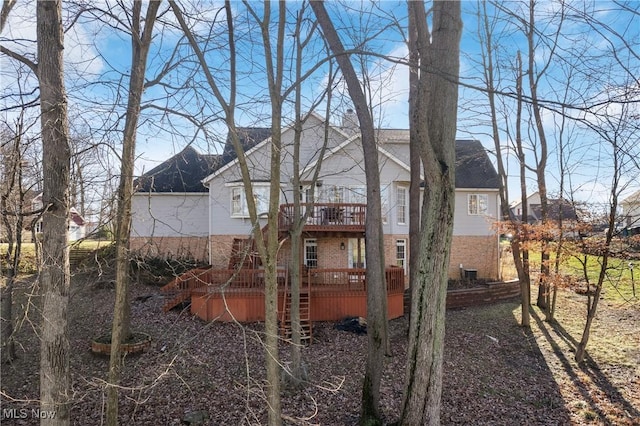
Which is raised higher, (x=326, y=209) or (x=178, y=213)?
(x=178, y=213)

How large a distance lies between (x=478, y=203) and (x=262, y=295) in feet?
41.4

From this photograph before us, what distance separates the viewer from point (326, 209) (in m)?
15.6

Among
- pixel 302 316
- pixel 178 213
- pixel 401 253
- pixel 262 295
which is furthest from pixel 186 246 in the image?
pixel 401 253

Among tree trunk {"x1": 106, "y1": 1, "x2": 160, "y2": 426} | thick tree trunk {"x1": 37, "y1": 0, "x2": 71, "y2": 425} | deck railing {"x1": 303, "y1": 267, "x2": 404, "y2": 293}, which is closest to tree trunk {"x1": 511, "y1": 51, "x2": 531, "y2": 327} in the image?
deck railing {"x1": 303, "y1": 267, "x2": 404, "y2": 293}

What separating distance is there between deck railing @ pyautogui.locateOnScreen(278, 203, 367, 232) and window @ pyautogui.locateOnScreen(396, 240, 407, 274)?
3.64 meters

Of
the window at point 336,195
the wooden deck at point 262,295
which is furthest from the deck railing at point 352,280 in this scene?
the window at point 336,195

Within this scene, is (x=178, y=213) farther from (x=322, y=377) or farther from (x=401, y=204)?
(x=322, y=377)

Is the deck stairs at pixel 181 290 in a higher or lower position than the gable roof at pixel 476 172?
lower

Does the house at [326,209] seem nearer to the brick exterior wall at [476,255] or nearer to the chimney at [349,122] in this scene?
the brick exterior wall at [476,255]

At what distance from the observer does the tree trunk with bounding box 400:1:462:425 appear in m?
5.52

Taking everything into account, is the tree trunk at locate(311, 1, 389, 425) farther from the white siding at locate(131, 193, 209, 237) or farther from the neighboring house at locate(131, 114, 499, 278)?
the white siding at locate(131, 193, 209, 237)

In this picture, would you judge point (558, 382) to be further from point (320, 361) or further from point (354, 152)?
point (354, 152)

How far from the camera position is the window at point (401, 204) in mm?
18203

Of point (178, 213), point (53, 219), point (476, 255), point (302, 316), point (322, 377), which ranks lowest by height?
point (322, 377)
